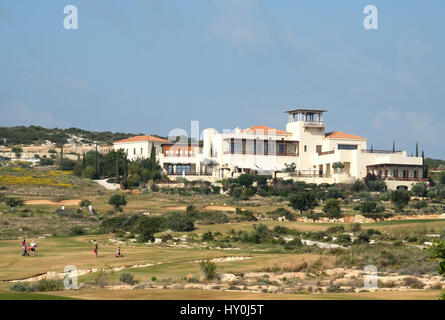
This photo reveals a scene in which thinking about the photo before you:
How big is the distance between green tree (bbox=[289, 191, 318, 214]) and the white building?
707 inches

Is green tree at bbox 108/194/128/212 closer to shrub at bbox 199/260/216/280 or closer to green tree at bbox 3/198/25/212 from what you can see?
green tree at bbox 3/198/25/212

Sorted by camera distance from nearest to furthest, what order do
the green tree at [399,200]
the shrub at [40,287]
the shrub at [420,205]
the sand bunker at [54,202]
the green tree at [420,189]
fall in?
the shrub at [40,287] → the green tree at [399,200] → the shrub at [420,205] → the sand bunker at [54,202] → the green tree at [420,189]

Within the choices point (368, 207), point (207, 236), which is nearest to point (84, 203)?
point (207, 236)

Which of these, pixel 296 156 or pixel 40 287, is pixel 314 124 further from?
pixel 40 287

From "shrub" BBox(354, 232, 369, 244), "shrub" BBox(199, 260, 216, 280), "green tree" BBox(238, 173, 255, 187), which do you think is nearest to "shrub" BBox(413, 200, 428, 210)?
"green tree" BBox(238, 173, 255, 187)

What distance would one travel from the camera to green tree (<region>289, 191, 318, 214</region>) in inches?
2872

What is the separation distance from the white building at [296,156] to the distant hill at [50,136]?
52.7m

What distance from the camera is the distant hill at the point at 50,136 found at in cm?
14800

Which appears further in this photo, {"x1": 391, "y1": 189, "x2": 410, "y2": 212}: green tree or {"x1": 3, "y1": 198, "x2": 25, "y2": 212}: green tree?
{"x1": 391, "y1": 189, "x2": 410, "y2": 212}: green tree

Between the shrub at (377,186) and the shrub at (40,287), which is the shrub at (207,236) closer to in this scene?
the shrub at (40,287)

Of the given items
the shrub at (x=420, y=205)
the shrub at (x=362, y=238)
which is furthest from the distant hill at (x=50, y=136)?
the shrub at (x=362, y=238)

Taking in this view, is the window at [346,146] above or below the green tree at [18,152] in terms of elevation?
below
